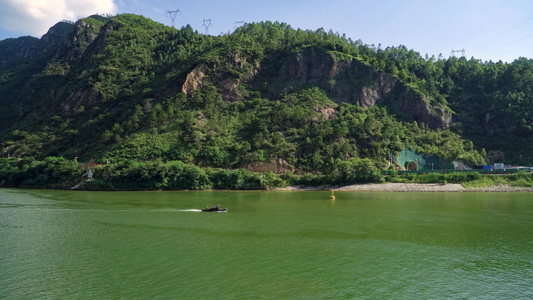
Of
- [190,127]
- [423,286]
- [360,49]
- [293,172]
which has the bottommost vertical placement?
[423,286]

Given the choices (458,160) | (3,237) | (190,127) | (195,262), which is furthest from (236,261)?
(458,160)

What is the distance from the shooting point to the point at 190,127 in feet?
314

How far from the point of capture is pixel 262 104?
111m

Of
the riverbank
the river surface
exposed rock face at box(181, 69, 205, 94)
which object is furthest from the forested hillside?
the river surface

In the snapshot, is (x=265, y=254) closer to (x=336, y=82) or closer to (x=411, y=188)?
(x=411, y=188)

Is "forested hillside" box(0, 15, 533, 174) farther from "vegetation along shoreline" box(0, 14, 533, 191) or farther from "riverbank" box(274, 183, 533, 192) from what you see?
"riverbank" box(274, 183, 533, 192)

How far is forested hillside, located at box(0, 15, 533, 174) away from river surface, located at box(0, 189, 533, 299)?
43093mm

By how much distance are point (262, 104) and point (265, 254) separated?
3470 inches

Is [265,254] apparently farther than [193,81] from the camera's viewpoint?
No

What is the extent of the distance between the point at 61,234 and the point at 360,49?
136 meters

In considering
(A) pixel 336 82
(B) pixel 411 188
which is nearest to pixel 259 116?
(A) pixel 336 82

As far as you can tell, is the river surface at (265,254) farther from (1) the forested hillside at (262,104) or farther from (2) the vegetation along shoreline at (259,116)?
(1) the forested hillside at (262,104)

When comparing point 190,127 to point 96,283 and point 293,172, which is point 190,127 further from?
point 96,283

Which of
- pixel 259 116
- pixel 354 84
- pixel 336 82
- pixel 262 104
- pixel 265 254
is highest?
pixel 336 82
